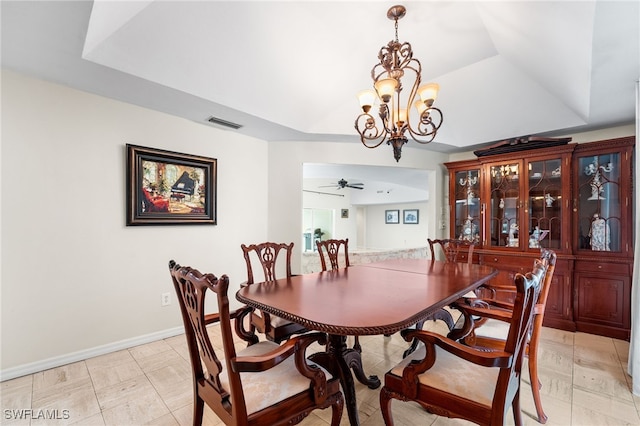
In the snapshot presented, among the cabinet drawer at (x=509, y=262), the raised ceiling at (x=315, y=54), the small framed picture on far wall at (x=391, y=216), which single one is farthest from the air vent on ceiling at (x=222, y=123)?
the small framed picture on far wall at (x=391, y=216)

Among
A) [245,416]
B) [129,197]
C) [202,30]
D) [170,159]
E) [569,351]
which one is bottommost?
[569,351]

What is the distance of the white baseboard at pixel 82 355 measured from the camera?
2.18m

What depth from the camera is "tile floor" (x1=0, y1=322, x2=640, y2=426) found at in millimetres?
1757

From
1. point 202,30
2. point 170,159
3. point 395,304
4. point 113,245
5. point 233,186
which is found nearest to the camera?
point 395,304

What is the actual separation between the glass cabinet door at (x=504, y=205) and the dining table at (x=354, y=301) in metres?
1.58

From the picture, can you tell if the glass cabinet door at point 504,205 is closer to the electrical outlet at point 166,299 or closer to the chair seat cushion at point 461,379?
the chair seat cushion at point 461,379

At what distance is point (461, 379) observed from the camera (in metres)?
1.31

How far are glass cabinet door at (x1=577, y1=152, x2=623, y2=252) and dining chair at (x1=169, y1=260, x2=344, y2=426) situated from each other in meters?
3.44

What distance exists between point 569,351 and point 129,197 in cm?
433

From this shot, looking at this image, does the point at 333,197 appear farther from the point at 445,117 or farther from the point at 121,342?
the point at 121,342

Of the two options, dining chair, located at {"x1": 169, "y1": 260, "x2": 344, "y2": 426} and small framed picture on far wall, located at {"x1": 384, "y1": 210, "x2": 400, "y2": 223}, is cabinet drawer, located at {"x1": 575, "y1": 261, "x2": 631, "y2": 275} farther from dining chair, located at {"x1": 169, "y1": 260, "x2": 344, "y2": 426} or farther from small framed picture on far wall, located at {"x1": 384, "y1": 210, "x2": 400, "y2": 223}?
small framed picture on far wall, located at {"x1": 384, "y1": 210, "x2": 400, "y2": 223}

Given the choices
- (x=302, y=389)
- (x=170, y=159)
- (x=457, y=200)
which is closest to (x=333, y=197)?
(x=457, y=200)

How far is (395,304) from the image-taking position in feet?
4.88

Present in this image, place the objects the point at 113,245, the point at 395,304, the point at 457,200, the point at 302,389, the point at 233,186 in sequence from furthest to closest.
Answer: the point at 457,200
the point at 233,186
the point at 113,245
the point at 395,304
the point at 302,389
